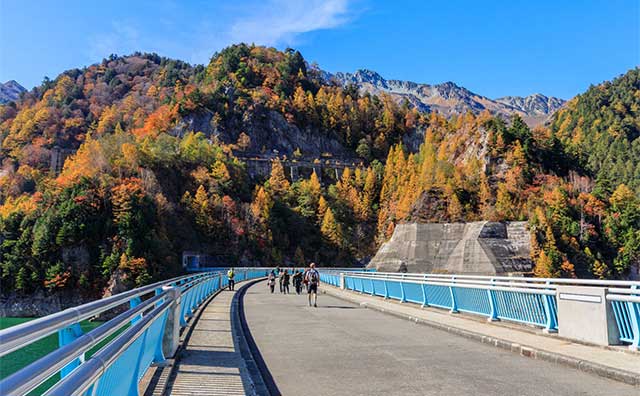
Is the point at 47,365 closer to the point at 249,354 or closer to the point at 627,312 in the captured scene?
the point at 249,354

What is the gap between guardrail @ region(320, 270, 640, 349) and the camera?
30.0ft

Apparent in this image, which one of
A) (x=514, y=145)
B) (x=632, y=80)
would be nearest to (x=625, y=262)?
(x=514, y=145)

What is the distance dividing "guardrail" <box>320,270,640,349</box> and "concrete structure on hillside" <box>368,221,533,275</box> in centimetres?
4219

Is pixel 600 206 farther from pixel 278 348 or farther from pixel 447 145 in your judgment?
pixel 278 348

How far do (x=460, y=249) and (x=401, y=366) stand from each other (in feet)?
189

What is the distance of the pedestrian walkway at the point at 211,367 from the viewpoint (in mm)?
6723

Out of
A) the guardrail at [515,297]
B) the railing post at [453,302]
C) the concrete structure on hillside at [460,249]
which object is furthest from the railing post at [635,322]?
the concrete structure on hillside at [460,249]

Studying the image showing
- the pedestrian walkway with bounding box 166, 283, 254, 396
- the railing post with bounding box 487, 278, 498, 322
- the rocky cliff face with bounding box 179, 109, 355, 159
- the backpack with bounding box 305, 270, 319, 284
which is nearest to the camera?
the pedestrian walkway with bounding box 166, 283, 254, 396

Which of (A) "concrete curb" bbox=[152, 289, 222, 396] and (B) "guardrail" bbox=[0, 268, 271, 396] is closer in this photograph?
(B) "guardrail" bbox=[0, 268, 271, 396]

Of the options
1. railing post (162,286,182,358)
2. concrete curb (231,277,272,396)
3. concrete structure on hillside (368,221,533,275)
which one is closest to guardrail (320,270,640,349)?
concrete curb (231,277,272,396)

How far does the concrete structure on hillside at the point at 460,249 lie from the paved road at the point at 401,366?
4922 cm

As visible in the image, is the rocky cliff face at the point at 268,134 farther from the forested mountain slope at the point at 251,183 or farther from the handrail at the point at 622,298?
the handrail at the point at 622,298

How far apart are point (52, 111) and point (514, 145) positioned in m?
114

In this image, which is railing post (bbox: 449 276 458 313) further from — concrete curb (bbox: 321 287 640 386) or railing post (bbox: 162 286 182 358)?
railing post (bbox: 162 286 182 358)
